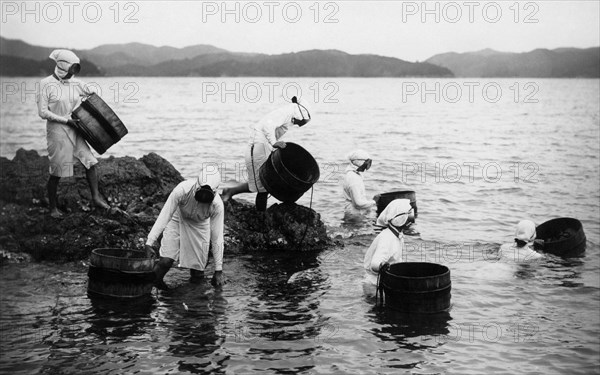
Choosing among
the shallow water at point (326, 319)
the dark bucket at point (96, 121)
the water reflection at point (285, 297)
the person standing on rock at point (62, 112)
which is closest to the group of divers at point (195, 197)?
the person standing on rock at point (62, 112)

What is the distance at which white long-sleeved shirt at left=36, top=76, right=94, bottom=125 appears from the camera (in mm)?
10586

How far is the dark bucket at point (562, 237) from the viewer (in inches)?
491

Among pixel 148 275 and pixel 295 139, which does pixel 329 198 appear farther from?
pixel 295 139

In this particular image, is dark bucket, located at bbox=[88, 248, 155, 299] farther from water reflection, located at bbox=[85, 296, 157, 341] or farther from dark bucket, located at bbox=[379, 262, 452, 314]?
dark bucket, located at bbox=[379, 262, 452, 314]

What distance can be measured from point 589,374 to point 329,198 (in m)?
11.5

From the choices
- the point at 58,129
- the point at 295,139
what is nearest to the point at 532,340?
the point at 58,129

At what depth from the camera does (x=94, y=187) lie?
1140 centimetres

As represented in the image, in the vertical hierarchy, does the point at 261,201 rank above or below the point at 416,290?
above

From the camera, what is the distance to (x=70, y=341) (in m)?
7.92

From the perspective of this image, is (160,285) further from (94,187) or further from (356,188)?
(356,188)

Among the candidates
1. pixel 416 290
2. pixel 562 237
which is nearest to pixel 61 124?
pixel 416 290

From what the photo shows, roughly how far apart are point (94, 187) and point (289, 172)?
11.2ft

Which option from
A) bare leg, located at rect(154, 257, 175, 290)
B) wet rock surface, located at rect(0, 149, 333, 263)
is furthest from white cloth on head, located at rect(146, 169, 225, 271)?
wet rock surface, located at rect(0, 149, 333, 263)

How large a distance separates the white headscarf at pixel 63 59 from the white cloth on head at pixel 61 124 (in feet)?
0.84
